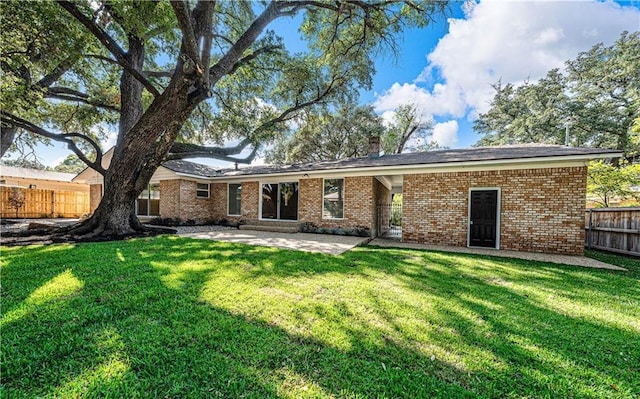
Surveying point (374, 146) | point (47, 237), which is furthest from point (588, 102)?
point (47, 237)

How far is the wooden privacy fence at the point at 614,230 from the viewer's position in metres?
7.79

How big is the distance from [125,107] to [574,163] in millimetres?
16098

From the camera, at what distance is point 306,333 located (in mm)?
2689

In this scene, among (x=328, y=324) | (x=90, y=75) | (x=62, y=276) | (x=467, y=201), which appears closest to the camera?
(x=328, y=324)

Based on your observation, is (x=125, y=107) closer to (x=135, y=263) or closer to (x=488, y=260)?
(x=135, y=263)

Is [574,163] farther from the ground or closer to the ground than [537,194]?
farther from the ground

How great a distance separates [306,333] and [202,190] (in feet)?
44.5

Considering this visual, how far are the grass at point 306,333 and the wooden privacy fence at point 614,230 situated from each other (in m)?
4.65

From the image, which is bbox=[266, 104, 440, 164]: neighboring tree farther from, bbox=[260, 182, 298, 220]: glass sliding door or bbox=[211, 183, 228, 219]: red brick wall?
bbox=[260, 182, 298, 220]: glass sliding door

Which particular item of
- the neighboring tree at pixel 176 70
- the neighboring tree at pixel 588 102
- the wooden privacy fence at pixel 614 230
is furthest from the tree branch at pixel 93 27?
the neighboring tree at pixel 588 102

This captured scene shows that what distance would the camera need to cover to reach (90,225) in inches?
341

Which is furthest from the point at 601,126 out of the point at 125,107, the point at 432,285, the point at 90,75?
the point at 90,75

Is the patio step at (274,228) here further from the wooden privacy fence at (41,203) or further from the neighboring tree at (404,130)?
the wooden privacy fence at (41,203)

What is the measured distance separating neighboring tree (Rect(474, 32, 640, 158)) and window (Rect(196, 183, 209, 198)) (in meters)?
25.8
